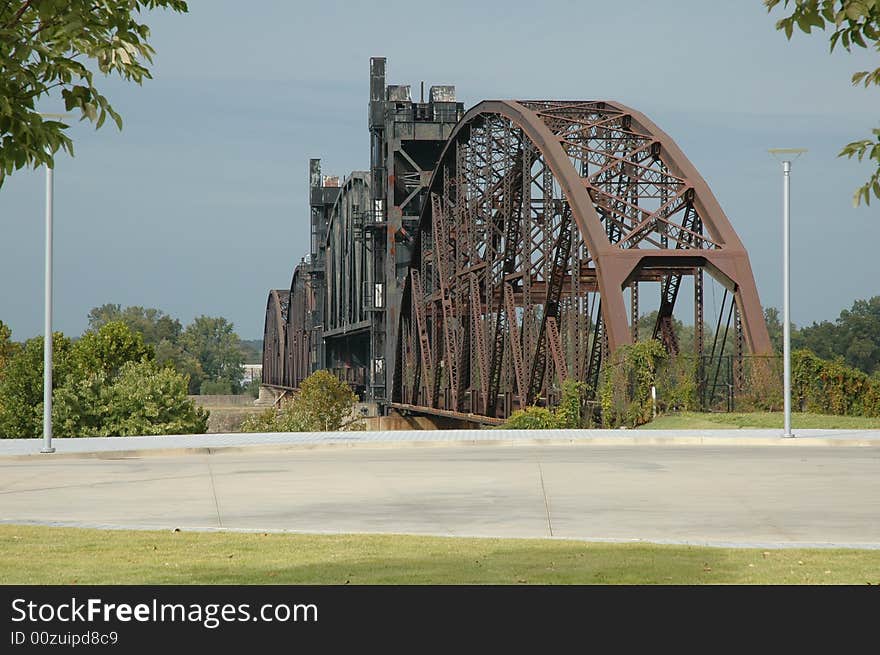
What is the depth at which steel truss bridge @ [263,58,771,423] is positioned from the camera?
32.3 metres

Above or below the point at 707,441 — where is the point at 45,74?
above

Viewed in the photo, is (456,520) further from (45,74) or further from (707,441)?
(707,441)

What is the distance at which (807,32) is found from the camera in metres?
7.59

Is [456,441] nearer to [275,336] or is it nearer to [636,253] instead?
[636,253]

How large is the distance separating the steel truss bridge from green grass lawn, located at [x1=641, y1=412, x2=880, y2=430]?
5.77 ft

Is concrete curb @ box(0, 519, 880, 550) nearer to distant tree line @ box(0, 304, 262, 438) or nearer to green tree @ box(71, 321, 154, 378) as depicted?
distant tree line @ box(0, 304, 262, 438)

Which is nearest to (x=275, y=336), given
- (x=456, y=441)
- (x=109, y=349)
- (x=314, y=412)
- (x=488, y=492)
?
(x=109, y=349)

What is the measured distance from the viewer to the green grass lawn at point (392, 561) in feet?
31.1

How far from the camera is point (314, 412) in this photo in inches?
1682

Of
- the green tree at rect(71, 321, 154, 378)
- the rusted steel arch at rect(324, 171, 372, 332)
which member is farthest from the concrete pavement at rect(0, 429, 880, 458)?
the rusted steel arch at rect(324, 171, 372, 332)

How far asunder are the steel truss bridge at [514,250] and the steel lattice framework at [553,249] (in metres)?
0.06

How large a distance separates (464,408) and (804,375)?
1668cm

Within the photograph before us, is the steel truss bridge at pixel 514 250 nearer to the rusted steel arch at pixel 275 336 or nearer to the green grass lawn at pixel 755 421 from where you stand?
the green grass lawn at pixel 755 421
